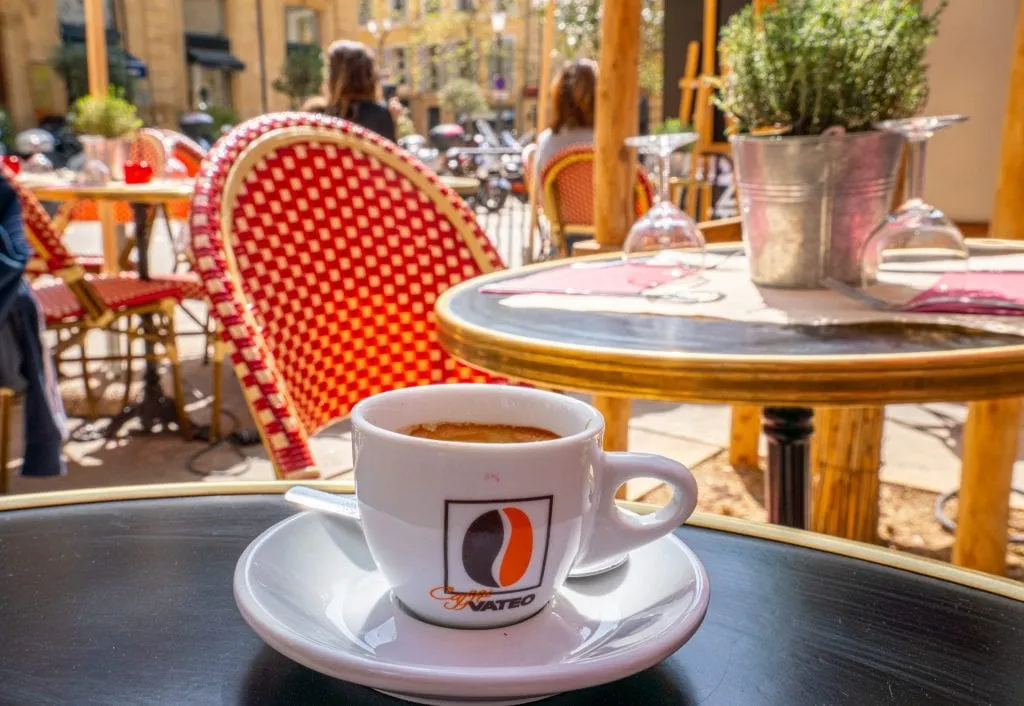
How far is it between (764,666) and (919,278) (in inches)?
37.6

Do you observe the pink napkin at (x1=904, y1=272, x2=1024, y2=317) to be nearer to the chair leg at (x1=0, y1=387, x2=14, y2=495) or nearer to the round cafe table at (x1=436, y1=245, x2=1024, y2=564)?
the round cafe table at (x1=436, y1=245, x2=1024, y2=564)

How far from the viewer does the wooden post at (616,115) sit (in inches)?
95.3

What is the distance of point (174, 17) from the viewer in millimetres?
23672

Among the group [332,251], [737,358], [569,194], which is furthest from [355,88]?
[737,358]

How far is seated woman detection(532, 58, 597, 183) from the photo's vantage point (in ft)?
15.2

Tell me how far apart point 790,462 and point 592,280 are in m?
0.42

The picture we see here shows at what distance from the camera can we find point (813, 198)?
1.10 meters

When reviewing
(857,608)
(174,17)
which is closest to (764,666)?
(857,608)

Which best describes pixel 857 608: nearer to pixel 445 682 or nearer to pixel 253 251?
pixel 445 682

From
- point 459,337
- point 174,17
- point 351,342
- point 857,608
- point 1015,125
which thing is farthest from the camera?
point 174,17

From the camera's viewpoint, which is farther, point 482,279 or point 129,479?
point 129,479

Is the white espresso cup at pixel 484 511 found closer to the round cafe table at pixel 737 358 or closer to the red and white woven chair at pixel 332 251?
the round cafe table at pixel 737 358

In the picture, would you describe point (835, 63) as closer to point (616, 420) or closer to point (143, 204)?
point (616, 420)

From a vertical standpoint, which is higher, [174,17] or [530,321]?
[174,17]
